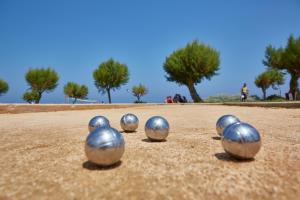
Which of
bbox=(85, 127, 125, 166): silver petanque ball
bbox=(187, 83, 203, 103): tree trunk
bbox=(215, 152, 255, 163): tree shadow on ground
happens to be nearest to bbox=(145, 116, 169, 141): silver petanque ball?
bbox=(215, 152, 255, 163): tree shadow on ground

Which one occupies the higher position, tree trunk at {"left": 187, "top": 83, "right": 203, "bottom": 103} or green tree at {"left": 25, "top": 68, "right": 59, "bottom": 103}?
green tree at {"left": 25, "top": 68, "right": 59, "bottom": 103}

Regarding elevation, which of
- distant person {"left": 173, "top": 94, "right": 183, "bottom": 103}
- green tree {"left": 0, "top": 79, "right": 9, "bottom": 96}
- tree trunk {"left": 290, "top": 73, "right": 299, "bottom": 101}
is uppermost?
green tree {"left": 0, "top": 79, "right": 9, "bottom": 96}

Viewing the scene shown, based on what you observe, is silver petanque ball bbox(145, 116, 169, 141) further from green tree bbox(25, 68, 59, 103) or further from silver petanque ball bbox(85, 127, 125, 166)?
green tree bbox(25, 68, 59, 103)

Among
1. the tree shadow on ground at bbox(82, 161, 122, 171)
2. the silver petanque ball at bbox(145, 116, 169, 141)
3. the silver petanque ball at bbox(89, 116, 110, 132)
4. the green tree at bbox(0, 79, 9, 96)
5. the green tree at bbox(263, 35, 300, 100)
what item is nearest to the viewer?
the tree shadow on ground at bbox(82, 161, 122, 171)

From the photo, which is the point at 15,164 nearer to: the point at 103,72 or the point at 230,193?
the point at 230,193

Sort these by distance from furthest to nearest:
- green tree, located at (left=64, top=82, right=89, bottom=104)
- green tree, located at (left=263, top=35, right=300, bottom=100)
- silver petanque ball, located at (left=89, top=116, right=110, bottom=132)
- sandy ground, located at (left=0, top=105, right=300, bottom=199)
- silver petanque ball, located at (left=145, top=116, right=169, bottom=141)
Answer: green tree, located at (left=64, top=82, right=89, bottom=104), green tree, located at (left=263, top=35, right=300, bottom=100), silver petanque ball, located at (left=89, top=116, right=110, bottom=132), silver petanque ball, located at (left=145, top=116, right=169, bottom=141), sandy ground, located at (left=0, top=105, right=300, bottom=199)

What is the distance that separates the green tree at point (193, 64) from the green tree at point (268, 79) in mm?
22797

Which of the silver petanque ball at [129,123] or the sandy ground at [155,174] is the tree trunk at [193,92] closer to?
the silver petanque ball at [129,123]

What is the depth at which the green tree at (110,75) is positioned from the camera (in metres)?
53.1

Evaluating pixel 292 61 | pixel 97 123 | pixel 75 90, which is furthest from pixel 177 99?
pixel 75 90

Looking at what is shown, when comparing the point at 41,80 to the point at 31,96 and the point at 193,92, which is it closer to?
the point at 31,96

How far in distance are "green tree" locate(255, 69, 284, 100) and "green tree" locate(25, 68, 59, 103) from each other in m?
46.3

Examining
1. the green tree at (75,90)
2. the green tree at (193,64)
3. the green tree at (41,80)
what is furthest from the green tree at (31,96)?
the green tree at (193,64)

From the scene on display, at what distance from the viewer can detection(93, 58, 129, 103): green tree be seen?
174 ft
